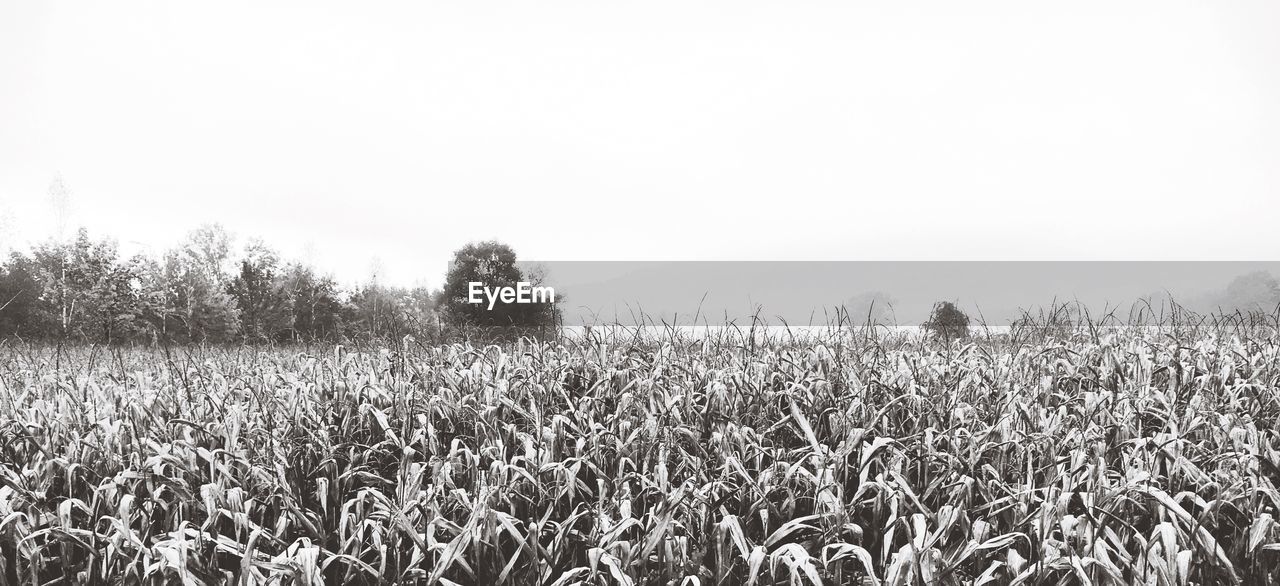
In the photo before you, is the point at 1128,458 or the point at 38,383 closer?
the point at 1128,458

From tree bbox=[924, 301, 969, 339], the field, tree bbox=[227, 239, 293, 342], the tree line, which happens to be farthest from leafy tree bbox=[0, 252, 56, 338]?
tree bbox=[924, 301, 969, 339]

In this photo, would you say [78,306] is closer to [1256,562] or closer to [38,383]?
[38,383]

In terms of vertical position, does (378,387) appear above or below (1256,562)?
above

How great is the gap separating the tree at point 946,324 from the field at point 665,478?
196 centimetres

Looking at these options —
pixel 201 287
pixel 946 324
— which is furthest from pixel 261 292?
pixel 946 324

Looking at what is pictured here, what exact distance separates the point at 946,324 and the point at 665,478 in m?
5.49

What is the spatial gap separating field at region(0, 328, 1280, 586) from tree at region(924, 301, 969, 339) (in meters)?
1.96

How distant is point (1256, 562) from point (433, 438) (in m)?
3.19

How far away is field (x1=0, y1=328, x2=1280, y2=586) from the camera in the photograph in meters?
2.40

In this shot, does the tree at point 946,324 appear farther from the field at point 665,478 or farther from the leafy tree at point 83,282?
the leafy tree at point 83,282

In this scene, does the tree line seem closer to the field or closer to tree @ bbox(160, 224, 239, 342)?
tree @ bbox(160, 224, 239, 342)

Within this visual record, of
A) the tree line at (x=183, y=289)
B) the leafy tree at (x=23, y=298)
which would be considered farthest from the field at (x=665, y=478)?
the leafy tree at (x=23, y=298)

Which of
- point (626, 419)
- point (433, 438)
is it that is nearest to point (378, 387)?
point (433, 438)

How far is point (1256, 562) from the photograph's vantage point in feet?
8.04
